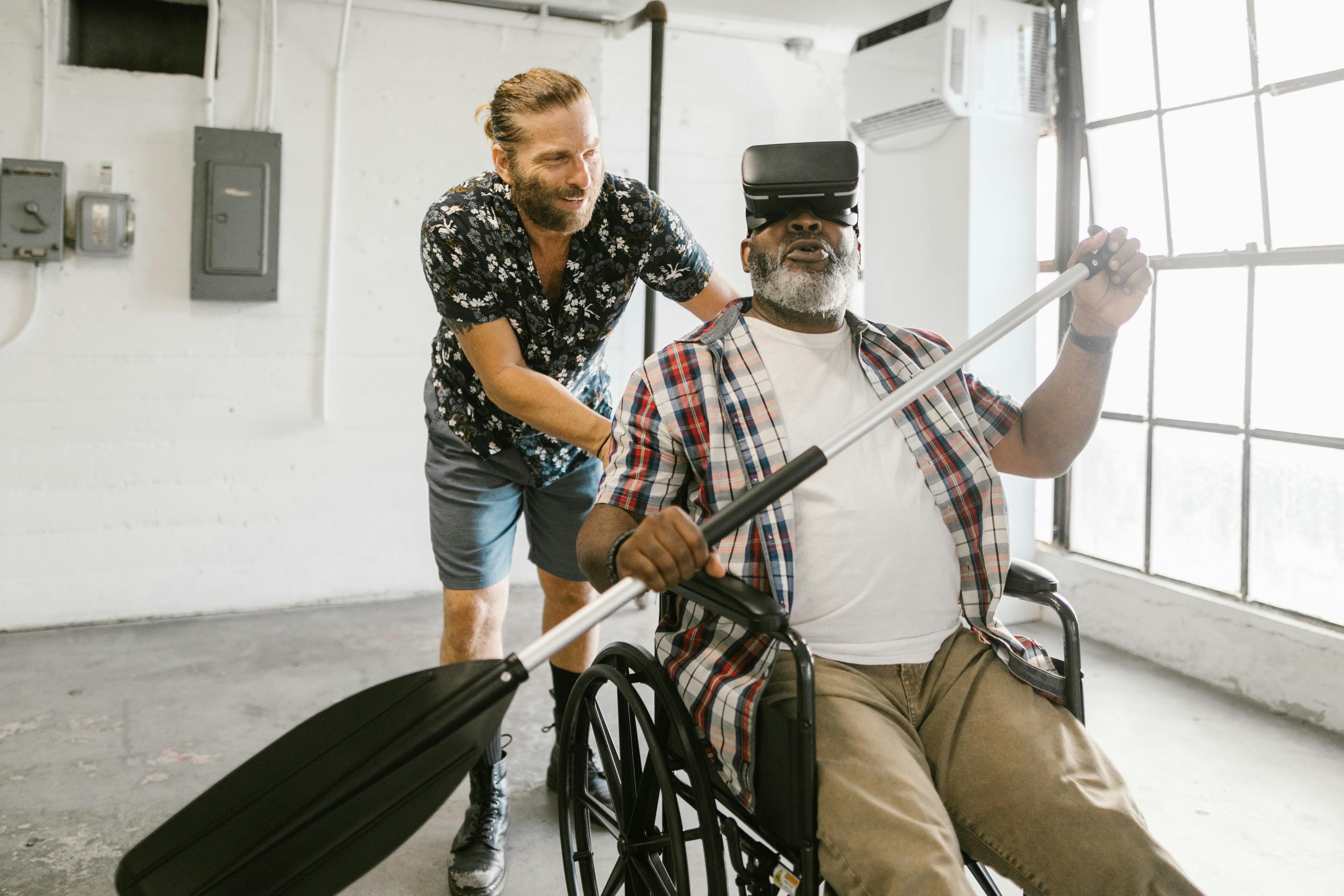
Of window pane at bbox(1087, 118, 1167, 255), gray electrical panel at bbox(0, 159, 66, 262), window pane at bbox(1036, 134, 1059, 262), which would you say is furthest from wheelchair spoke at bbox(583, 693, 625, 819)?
gray electrical panel at bbox(0, 159, 66, 262)

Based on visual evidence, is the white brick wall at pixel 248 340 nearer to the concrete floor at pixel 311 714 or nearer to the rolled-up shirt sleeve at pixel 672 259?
the concrete floor at pixel 311 714

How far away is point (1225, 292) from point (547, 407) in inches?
92.0

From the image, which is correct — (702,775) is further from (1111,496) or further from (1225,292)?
(1111,496)

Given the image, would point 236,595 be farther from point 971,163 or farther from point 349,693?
point 971,163

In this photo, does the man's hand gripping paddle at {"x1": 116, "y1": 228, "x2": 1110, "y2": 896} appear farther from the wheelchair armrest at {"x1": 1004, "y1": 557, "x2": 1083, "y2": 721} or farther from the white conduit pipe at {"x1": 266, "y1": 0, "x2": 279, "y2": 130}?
the white conduit pipe at {"x1": 266, "y1": 0, "x2": 279, "y2": 130}

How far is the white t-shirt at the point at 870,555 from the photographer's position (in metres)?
1.34

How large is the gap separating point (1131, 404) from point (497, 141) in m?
2.49

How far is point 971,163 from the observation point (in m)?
3.27

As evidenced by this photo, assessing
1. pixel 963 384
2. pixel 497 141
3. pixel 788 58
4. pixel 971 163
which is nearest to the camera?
pixel 963 384

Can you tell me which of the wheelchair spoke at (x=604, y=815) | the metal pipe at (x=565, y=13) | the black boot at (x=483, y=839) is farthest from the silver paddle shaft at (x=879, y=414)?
the metal pipe at (x=565, y=13)

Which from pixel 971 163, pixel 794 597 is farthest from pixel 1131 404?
pixel 794 597

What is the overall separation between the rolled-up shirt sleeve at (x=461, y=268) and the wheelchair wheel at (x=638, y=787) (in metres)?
0.72

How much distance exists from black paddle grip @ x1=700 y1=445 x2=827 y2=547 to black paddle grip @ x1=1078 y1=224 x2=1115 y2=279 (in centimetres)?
60

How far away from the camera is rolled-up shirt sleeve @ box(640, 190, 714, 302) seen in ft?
6.31
